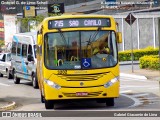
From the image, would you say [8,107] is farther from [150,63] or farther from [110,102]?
[150,63]

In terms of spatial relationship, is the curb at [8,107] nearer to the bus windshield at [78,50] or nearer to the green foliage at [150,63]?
the bus windshield at [78,50]

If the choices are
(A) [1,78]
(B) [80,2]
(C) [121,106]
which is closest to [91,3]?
(B) [80,2]

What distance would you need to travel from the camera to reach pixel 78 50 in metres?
17.5

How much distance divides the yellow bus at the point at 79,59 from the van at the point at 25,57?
7.72 m

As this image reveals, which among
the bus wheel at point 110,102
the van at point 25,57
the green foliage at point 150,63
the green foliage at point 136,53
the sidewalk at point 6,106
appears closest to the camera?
the bus wheel at point 110,102

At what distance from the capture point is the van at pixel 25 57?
26828 mm

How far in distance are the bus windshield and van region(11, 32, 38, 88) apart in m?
7.75

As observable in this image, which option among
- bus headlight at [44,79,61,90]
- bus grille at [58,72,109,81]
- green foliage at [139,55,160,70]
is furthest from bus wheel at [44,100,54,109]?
green foliage at [139,55,160,70]

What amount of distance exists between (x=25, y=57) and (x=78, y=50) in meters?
10.9

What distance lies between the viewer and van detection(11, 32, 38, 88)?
26.8 m

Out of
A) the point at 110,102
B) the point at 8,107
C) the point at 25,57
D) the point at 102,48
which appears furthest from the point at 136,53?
the point at 102,48

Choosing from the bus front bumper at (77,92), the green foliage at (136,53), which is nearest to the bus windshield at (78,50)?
the bus front bumper at (77,92)

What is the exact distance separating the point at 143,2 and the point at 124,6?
3.86 metres

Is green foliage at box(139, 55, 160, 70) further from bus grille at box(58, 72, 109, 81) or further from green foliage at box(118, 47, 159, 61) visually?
bus grille at box(58, 72, 109, 81)
